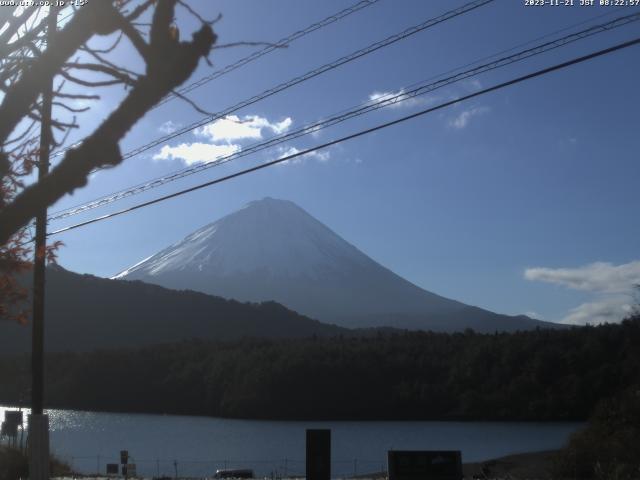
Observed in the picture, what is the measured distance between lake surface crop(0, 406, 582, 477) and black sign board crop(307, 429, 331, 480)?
3112cm

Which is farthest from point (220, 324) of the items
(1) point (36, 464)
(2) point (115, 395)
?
(1) point (36, 464)

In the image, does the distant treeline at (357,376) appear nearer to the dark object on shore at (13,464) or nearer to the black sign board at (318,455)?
the dark object on shore at (13,464)

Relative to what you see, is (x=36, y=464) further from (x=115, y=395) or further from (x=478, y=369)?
(x=115, y=395)

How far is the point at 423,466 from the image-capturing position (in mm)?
13766

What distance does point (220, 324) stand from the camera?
11950 centimetres

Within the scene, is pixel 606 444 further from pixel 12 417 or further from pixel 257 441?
pixel 257 441

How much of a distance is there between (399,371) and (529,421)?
13.5 m

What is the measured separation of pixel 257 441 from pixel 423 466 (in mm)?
49856

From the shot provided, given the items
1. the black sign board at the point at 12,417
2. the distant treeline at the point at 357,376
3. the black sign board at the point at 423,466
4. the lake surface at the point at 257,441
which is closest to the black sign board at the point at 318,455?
the black sign board at the point at 423,466

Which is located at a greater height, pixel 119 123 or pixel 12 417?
pixel 119 123

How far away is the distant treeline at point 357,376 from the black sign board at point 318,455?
5432 cm

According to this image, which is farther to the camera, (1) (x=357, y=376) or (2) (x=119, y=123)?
(1) (x=357, y=376)

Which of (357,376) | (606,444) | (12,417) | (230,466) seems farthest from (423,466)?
(357,376)

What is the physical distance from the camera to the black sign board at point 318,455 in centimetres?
1358
